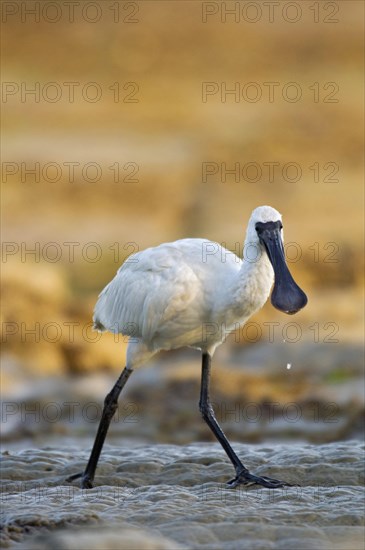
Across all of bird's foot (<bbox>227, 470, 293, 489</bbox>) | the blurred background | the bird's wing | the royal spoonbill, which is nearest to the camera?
the royal spoonbill

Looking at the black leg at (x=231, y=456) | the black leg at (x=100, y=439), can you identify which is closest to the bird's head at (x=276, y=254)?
the black leg at (x=231, y=456)

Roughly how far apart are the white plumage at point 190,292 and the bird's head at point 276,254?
10 millimetres

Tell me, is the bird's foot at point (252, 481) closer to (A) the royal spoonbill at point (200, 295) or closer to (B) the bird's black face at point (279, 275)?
(A) the royal spoonbill at point (200, 295)

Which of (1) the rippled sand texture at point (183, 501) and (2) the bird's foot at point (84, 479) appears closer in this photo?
(1) the rippled sand texture at point (183, 501)

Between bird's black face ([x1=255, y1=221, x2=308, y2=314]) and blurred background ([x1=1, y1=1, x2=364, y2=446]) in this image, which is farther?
blurred background ([x1=1, y1=1, x2=364, y2=446])

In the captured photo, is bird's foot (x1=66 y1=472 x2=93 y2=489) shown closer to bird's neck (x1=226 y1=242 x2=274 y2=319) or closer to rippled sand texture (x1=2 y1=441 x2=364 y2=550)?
rippled sand texture (x1=2 y1=441 x2=364 y2=550)

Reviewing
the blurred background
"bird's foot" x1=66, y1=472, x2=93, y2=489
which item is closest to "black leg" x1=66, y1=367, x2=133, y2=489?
"bird's foot" x1=66, y1=472, x2=93, y2=489

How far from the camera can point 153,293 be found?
812 cm

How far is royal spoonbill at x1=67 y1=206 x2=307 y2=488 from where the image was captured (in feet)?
25.4

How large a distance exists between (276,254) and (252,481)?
159 cm

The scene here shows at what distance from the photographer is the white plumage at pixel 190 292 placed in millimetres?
7828

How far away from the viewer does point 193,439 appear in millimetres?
11992

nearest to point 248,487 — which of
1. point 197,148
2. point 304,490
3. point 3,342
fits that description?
point 304,490

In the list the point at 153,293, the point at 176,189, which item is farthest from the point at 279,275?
the point at 176,189
